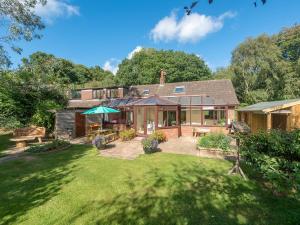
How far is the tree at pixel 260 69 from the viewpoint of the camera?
82.7 feet

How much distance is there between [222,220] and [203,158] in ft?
15.3

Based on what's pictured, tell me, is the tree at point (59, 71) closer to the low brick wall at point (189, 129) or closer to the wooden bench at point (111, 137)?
the wooden bench at point (111, 137)

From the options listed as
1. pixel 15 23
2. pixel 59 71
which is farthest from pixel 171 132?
pixel 59 71

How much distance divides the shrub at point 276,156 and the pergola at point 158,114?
809cm

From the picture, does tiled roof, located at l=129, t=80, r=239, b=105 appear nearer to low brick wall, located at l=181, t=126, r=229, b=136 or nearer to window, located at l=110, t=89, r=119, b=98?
window, located at l=110, t=89, r=119, b=98

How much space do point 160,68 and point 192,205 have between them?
36.2 metres

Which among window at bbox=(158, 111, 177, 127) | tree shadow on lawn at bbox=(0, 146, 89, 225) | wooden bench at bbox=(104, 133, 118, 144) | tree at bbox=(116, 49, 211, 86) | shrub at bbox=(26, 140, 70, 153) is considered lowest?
tree shadow on lawn at bbox=(0, 146, 89, 225)

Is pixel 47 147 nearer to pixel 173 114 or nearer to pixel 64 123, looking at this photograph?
pixel 64 123

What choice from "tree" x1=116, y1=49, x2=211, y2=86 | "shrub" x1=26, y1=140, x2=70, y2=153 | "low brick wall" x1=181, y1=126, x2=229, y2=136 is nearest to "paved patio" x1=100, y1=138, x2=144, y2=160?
"shrub" x1=26, y1=140, x2=70, y2=153

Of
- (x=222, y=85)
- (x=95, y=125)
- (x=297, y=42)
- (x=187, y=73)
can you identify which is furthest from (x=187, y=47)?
(x=95, y=125)

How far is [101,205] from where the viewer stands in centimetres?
452

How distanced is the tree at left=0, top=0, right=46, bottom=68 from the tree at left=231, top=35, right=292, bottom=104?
2691 centimetres

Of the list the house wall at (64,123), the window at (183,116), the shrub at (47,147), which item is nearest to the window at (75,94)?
the house wall at (64,123)

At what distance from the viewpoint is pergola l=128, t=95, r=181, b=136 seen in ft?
45.1
